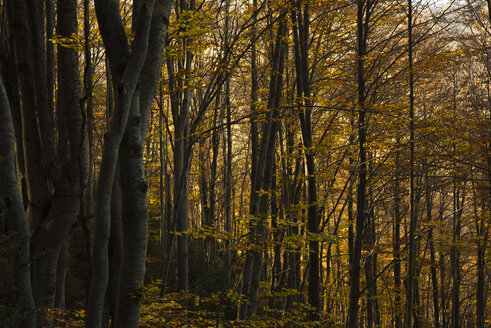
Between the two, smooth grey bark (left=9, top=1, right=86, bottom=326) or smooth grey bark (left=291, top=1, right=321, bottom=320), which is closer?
smooth grey bark (left=9, top=1, right=86, bottom=326)

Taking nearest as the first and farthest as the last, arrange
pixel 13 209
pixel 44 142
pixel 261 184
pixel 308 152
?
pixel 13 209 < pixel 44 142 < pixel 261 184 < pixel 308 152

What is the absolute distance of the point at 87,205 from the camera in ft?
20.5

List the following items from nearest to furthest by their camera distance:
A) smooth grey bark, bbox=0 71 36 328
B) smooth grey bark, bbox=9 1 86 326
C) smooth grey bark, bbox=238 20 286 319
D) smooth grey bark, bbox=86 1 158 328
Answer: smooth grey bark, bbox=86 1 158 328
smooth grey bark, bbox=0 71 36 328
smooth grey bark, bbox=9 1 86 326
smooth grey bark, bbox=238 20 286 319

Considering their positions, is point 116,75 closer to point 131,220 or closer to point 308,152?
point 131,220

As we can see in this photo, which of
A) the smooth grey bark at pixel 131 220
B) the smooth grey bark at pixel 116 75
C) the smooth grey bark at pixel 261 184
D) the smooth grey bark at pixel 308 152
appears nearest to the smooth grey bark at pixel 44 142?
the smooth grey bark at pixel 116 75

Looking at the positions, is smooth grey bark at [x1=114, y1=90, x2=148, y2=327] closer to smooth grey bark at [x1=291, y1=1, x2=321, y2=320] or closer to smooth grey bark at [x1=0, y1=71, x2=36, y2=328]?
smooth grey bark at [x1=0, y1=71, x2=36, y2=328]

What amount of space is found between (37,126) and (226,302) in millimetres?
8406

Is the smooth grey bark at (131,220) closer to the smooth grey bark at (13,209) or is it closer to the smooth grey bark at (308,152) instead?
the smooth grey bark at (13,209)

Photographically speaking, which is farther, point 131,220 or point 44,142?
point 44,142

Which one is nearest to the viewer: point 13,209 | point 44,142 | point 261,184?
point 13,209

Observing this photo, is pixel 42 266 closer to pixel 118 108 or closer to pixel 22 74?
pixel 22 74

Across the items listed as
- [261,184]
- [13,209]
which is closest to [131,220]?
[13,209]

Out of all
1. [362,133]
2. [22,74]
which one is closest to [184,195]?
[362,133]

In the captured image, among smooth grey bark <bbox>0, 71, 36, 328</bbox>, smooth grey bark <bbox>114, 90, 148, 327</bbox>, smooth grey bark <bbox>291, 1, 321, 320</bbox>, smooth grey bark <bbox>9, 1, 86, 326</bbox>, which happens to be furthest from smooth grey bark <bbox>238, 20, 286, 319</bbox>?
smooth grey bark <bbox>0, 71, 36, 328</bbox>
